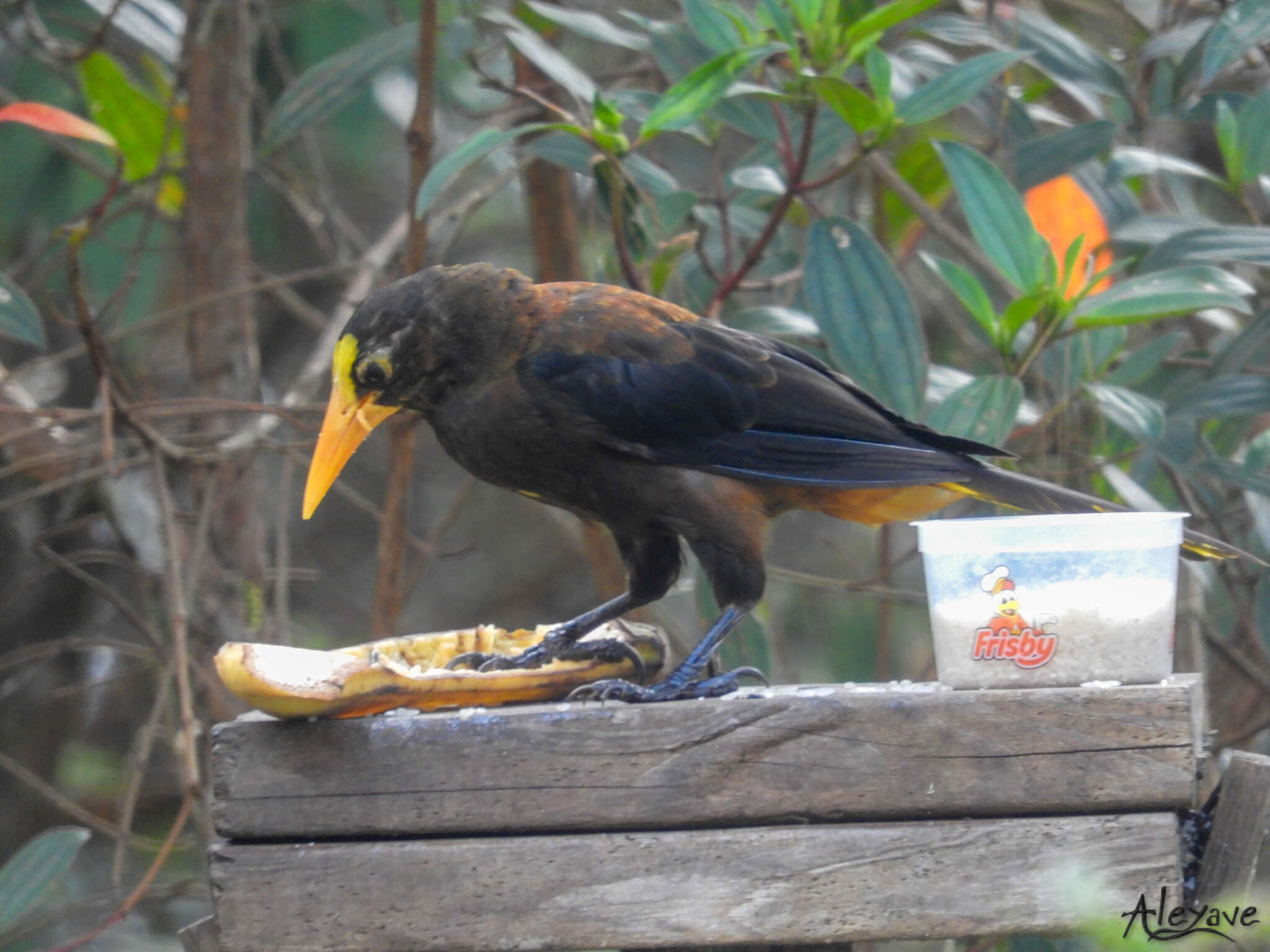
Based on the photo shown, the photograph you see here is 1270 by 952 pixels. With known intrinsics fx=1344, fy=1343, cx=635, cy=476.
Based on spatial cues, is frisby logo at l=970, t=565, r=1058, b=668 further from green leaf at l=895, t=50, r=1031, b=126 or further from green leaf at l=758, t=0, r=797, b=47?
green leaf at l=758, t=0, r=797, b=47

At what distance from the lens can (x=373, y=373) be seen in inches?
83.5

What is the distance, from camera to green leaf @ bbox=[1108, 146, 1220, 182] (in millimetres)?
2869

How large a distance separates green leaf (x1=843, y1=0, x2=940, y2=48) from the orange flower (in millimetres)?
705

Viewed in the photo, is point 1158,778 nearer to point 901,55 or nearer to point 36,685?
point 901,55

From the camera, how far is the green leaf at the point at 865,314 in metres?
2.54

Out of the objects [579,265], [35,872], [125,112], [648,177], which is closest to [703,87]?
[648,177]

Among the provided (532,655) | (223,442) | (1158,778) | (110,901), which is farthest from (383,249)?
(1158,778)

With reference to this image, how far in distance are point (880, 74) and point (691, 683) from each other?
1.17 meters

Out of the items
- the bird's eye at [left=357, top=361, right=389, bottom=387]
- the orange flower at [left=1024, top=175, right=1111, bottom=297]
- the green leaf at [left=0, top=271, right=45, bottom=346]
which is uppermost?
the orange flower at [left=1024, top=175, right=1111, bottom=297]

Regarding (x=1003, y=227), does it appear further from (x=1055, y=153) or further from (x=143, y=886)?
(x=143, y=886)

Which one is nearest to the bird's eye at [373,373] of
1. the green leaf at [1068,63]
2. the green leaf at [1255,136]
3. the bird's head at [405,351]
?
the bird's head at [405,351]

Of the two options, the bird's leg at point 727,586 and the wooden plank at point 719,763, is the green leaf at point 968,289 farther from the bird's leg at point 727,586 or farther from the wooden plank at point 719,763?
the wooden plank at point 719,763

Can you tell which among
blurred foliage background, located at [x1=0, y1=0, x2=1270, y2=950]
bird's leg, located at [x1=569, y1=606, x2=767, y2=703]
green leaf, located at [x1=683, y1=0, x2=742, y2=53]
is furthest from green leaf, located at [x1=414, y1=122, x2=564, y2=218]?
bird's leg, located at [x1=569, y1=606, x2=767, y2=703]

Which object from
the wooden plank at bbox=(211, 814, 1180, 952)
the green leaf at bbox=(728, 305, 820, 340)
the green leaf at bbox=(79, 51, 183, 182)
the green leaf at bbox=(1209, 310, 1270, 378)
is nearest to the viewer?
the wooden plank at bbox=(211, 814, 1180, 952)
